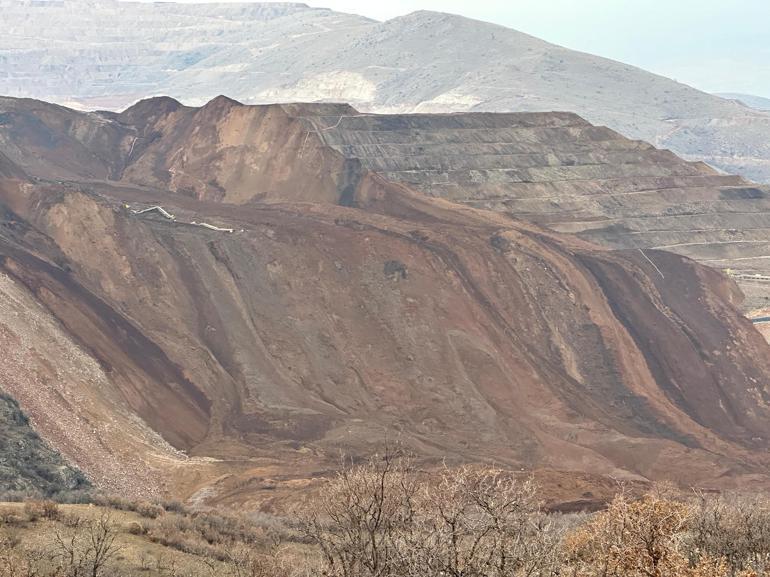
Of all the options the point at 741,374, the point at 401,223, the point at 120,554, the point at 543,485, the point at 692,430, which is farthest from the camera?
the point at 401,223

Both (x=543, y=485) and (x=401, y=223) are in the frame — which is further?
(x=401, y=223)

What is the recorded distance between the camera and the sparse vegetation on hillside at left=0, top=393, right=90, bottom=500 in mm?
30016

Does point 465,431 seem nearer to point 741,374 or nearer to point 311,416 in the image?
point 311,416

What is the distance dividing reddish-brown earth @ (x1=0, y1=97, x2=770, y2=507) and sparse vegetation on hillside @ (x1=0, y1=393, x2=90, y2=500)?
1387mm

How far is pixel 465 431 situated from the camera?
1779 inches

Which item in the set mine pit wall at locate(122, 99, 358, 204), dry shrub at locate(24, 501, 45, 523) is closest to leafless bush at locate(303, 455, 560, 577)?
dry shrub at locate(24, 501, 45, 523)

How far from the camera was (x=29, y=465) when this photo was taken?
103 feet

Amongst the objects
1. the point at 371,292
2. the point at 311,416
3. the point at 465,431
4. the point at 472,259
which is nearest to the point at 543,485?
the point at 465,431

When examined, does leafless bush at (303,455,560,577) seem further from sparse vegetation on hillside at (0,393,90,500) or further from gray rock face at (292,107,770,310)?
gray rock face at (292,107,770,310)

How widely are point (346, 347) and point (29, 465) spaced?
20.5m

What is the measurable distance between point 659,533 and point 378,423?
2950 cm

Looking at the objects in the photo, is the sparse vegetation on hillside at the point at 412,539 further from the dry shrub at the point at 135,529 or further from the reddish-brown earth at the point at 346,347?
the reddish-brown earth at the point at 346,347

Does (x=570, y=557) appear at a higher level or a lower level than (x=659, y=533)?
lower

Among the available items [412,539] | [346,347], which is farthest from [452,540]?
[346,347]
